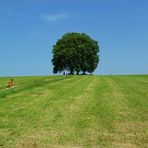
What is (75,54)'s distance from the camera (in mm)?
Answer: 123312

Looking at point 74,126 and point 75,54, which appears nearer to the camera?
point 74,126

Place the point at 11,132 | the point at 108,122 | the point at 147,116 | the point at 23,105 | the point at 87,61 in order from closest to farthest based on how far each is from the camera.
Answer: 1. the point at 11,132
2. the point at 108,122
3. the point at 147,116
4. the point at 23,105
5. the point at 87,61

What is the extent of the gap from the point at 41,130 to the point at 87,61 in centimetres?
11221

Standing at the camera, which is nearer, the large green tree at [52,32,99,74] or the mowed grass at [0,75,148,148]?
the mowed grass at [0,75,148,148]

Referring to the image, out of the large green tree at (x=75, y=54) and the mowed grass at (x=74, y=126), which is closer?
the mowed grass at (x=74, y=126)

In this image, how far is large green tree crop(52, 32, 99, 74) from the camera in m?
123

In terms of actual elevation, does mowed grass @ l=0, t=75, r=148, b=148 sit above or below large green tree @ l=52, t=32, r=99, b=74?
below

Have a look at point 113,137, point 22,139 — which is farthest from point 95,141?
point 22,139

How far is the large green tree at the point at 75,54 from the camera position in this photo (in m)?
123

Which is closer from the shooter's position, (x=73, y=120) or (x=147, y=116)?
(x=73, y=120)

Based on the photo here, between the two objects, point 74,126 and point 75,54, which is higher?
point 75,54

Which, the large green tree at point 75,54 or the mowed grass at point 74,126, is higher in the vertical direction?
the large green tree at point 75,54

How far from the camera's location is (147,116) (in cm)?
1773

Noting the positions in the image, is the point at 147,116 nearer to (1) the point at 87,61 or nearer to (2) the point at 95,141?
(2) the point at 95,141
